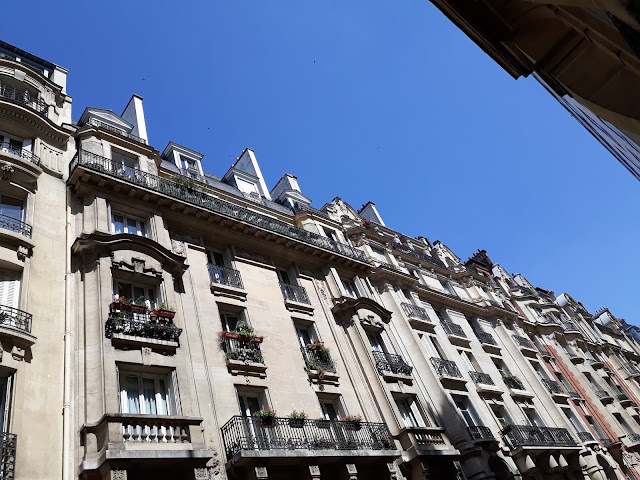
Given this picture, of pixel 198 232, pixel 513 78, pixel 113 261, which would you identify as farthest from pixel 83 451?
pixel 513 78

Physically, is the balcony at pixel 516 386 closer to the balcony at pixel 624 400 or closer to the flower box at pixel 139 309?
the balcony at pixel 624 400

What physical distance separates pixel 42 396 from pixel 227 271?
8643mm

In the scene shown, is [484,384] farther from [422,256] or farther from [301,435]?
[301,435]

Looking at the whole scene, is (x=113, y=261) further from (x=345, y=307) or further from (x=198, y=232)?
(x=345, y=307)

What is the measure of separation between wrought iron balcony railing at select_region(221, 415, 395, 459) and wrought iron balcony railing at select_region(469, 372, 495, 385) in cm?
991

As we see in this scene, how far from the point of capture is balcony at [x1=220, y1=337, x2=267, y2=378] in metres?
15.9

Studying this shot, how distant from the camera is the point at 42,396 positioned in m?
11.6

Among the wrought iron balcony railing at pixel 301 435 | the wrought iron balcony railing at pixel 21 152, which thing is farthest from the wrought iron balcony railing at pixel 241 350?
the wrought iron balcony railing at pixel 21 152

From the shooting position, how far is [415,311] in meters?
27.0

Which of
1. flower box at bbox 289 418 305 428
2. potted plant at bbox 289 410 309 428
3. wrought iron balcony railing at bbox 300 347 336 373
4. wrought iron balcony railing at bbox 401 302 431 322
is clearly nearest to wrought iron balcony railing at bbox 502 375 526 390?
wrought iron balcony railing at bbox 401 302 431 322

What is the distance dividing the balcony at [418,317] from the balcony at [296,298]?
7.11 meters

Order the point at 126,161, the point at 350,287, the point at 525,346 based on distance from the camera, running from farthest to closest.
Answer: the point at 525,346
the point at 350,287
the point at 126,161

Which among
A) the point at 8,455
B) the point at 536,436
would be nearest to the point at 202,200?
the point at 8,455

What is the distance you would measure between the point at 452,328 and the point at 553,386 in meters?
8.82
